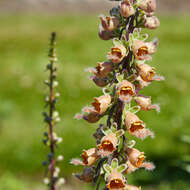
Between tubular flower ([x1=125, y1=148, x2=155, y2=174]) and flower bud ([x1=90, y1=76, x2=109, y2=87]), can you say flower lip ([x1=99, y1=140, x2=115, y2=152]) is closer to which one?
tubular flower ([x1=125, y1=148, x2=155, y2=174])

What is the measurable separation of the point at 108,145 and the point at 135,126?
0.66ft

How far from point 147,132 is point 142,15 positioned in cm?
70

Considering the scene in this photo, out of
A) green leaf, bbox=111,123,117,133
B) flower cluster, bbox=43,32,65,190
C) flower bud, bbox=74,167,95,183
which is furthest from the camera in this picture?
flower cluster, bbox=43,32,65,190

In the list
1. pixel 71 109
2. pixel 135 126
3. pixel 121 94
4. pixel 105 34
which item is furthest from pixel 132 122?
pixel 71 109

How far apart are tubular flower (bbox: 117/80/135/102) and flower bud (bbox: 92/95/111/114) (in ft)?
0.34

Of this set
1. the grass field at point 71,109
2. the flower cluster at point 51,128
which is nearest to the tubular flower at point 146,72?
the flower cluster at point 51,128

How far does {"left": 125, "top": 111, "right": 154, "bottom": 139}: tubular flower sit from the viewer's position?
1866 millimetres

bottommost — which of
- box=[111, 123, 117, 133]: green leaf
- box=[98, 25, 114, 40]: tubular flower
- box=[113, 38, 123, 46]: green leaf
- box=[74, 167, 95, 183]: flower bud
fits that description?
box=[74, 167, 95, 183]: flower bud

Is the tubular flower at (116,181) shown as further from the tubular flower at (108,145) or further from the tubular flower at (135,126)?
the tubular flower at (135,126)

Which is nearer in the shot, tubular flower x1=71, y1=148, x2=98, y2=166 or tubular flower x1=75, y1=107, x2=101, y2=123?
tubular flower x1=71, y1=148, x2=98, y2=166

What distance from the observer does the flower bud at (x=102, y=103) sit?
74.2 inches

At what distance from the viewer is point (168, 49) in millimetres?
18188

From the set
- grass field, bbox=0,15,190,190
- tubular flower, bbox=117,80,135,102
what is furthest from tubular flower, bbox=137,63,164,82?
grass field, bbox=0,15,190,190

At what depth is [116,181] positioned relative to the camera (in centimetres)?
178
